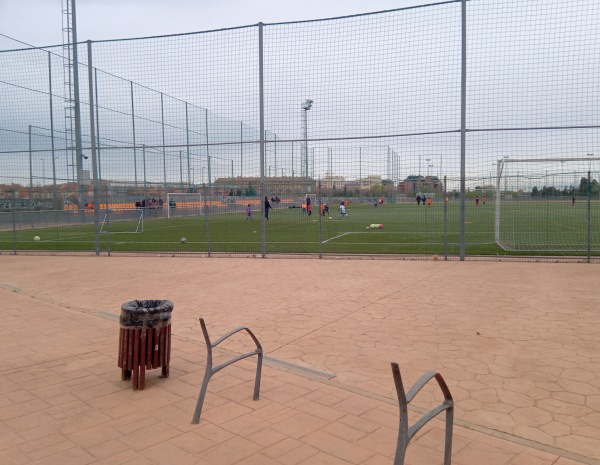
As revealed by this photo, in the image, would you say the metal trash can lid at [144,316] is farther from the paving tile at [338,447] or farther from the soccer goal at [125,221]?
the soccer goal at [125,221]

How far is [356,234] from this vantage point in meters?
22.7

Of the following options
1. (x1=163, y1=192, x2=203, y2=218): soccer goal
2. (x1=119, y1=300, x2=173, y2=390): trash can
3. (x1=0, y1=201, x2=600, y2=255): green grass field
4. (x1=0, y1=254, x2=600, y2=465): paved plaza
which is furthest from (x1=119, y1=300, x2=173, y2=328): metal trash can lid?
(x1=163, y1=192, x2=203, y2=218): soccer goal

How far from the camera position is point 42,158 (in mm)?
29594

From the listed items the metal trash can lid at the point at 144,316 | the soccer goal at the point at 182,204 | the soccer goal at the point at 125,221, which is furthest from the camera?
the soccer goal at the point at 182,204

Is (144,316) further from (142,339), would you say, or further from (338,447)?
(338,447)

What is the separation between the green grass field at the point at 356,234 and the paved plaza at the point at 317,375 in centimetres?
543

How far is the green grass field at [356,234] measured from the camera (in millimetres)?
16203

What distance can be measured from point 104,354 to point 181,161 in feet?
87.7

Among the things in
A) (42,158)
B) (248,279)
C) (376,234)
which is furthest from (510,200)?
(42,158)

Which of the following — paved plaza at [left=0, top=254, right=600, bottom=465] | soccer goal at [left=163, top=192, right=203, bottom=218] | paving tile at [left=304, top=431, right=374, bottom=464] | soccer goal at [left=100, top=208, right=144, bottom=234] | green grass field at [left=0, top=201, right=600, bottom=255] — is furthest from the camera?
soccer goal at [left=163, top=192, right=203, bottom=218]

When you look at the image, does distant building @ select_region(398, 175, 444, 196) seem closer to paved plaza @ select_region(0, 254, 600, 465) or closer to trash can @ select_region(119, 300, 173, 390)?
paved plaza @ select_region(0, 254, 600, 465)

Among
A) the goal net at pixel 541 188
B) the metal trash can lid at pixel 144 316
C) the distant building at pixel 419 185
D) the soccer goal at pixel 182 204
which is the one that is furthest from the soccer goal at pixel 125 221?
the metal trash can lid at pixel 144 316

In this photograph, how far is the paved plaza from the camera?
12.4ft

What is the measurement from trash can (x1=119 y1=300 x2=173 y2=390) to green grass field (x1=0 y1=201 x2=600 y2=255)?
9.20 metres
